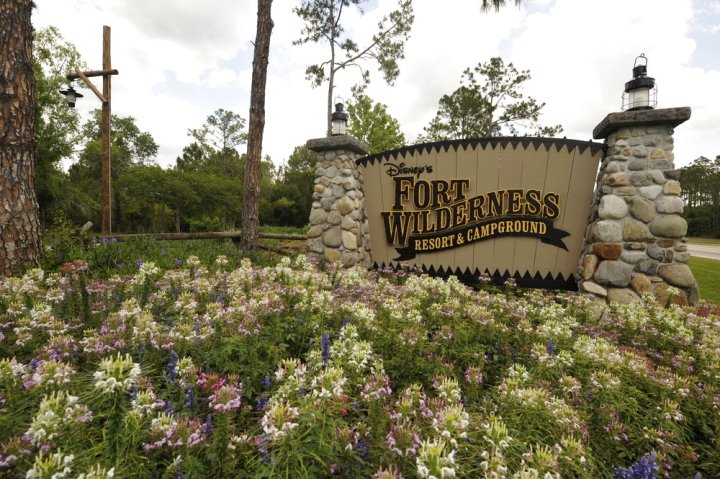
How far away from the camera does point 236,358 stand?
214 cm

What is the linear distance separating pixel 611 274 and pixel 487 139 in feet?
8.96

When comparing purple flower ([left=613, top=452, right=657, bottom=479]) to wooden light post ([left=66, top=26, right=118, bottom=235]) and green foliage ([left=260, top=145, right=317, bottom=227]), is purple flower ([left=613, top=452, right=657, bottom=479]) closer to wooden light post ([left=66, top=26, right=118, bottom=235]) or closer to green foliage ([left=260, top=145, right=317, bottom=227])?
wooden light post ([left=66, top=26, right=118, bottom=235])

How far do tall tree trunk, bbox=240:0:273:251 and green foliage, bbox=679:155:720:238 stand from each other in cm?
Result: 5300

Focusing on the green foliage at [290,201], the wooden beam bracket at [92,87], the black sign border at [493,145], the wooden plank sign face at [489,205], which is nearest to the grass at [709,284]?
the wooden plank sign face at [489,205]

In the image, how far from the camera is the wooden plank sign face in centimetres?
538

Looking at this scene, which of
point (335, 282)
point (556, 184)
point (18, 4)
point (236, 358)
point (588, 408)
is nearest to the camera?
point (588, 408)

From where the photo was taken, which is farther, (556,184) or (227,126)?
(227,126)

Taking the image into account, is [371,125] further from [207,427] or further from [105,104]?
[207,427]

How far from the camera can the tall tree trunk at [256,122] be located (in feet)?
22.2

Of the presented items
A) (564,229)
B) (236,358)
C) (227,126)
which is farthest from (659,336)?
(227,126)

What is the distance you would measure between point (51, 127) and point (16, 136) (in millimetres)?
15700

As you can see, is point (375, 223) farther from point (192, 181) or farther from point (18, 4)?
point (192, 181)

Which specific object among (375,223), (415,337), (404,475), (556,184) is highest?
(556,184)

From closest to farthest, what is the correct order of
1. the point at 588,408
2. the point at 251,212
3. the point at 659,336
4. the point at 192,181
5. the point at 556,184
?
the point at 588,408
the point at 659,336
the point at 556,184
the point at 251,212
the point at 192,181
